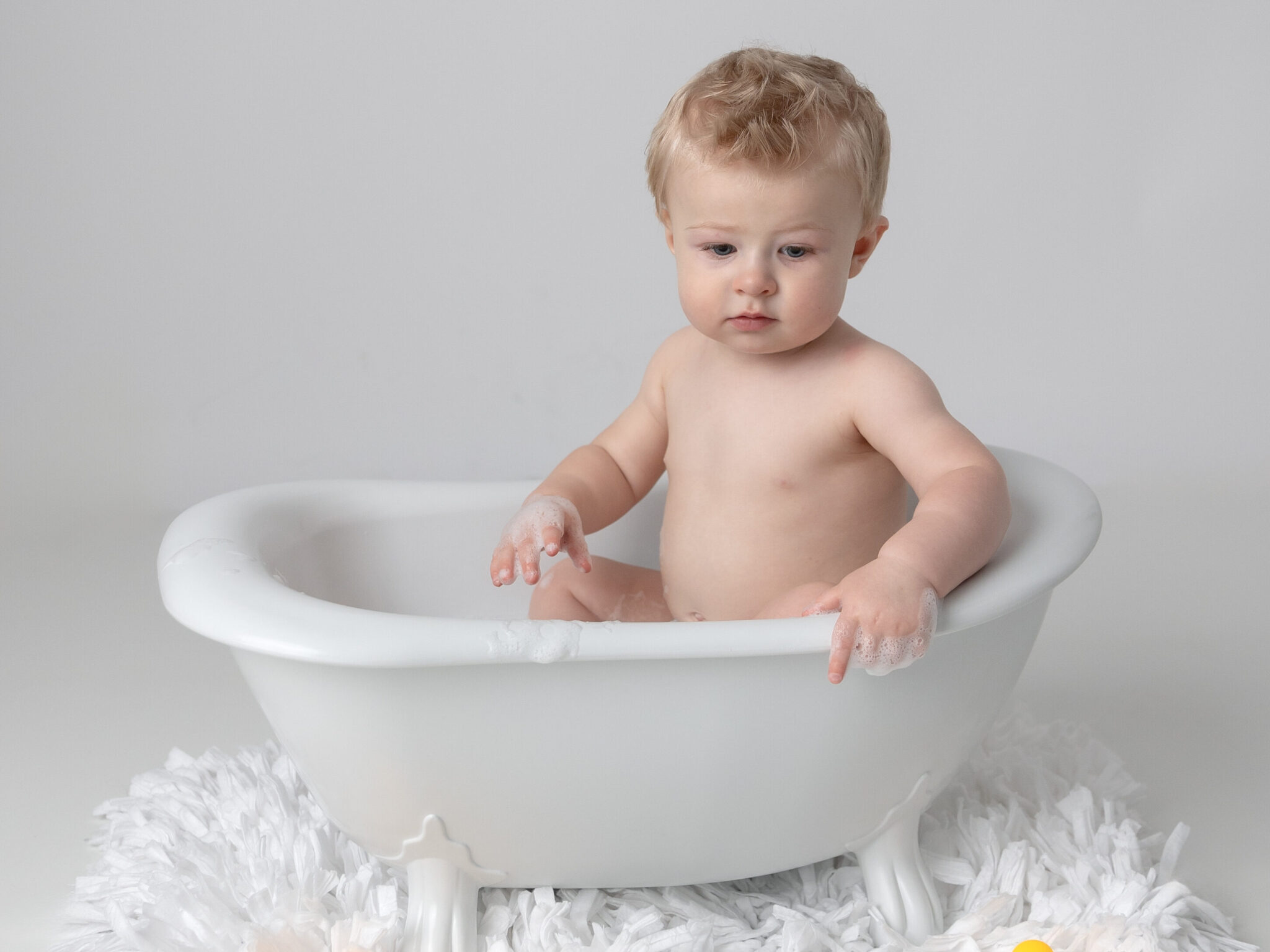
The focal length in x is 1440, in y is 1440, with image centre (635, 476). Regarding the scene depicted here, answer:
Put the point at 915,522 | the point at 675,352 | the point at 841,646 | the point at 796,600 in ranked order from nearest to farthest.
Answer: the point at 841,646, the point at 915,522, the point at 796,600, the point at 675,352

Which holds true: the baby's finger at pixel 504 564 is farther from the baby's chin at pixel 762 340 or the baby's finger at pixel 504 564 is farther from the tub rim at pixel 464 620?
the baby's chin at pixel 762 340

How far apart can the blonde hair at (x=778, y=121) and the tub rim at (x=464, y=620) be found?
37 centimetres

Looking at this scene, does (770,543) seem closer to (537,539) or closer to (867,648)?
(537,539)

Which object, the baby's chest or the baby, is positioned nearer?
the baby

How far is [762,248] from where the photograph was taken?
1.37m

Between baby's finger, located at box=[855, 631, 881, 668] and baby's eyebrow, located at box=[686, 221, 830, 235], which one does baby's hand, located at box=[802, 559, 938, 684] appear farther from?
baby's eyebrow, located at box=[686, 221, 830, 235]

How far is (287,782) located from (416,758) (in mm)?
525

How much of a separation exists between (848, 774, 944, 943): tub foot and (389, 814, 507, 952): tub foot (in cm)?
37

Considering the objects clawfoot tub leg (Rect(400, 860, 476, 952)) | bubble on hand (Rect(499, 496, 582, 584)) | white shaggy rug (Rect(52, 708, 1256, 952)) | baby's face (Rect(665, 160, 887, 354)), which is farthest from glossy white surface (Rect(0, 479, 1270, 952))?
baby's face (Rect(665, 160, 887, 354))

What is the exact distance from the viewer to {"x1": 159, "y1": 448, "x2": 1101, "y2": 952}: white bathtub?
3.81ft

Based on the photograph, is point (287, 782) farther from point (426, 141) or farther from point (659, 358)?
point (426, 141)

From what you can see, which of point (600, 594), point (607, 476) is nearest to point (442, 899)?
point (600, 594)

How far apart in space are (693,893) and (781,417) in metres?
0.50

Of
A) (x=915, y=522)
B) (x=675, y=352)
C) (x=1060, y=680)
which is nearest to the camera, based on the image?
(x=915, y=522)
